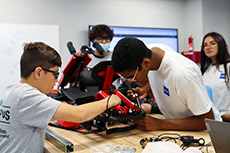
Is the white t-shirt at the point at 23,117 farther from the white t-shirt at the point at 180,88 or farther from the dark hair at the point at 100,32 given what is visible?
the dark hair at the point at 100,32

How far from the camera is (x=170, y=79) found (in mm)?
1393

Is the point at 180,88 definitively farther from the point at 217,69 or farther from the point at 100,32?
the point at 217,69

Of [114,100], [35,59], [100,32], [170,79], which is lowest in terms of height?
[114,100]

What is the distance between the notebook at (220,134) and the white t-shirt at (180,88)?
43cm

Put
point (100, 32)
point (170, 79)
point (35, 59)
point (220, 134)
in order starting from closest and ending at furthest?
point (220, 134) → point (35, 59) → point (170, 79) → point (100, 32)

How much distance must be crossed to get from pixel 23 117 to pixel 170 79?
2.87 ft

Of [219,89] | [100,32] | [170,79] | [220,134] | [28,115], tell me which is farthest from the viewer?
[219,89]

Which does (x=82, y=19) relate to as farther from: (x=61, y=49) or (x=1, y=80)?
(x=1, y=80)

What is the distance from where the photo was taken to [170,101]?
4.88 ft

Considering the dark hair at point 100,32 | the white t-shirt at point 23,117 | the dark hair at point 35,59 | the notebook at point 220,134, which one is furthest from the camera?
the dark hair at point 100,32

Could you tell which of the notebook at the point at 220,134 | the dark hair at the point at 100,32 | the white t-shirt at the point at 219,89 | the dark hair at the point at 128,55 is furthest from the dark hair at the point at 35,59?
the white t-shirt at the point at 219,89

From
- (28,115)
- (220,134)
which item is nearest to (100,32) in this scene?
(28,115)

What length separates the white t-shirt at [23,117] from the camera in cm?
110

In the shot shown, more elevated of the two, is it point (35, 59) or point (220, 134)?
point (35, 59)
